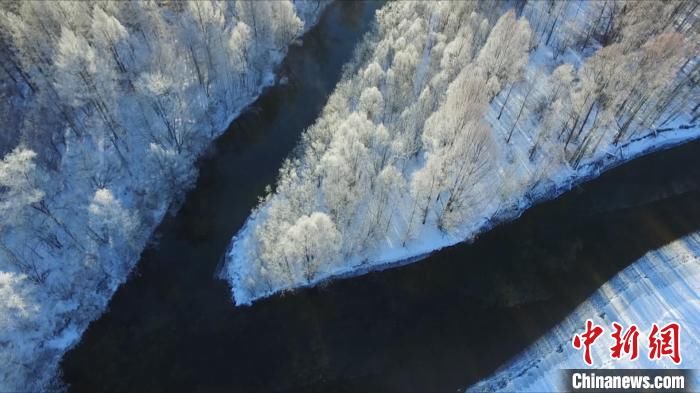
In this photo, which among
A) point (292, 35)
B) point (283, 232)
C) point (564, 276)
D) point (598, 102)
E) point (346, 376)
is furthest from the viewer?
point (292, 35)

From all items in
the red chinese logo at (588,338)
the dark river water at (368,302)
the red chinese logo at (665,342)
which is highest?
the dark river water at (368,302)

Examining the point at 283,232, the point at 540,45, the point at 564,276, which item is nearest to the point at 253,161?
the point at 283,232

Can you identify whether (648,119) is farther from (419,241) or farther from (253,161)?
(253,161)

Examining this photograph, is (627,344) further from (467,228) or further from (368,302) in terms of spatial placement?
(368,302)

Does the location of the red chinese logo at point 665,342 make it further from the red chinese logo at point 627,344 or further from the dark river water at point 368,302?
the dark river water at point 368,302

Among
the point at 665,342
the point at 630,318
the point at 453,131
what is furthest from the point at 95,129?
the point at 665,342

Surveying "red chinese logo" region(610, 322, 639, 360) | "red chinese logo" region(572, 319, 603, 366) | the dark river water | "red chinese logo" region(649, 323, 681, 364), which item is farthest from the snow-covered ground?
"red chinese logo" region(649, 323, 681, 364)

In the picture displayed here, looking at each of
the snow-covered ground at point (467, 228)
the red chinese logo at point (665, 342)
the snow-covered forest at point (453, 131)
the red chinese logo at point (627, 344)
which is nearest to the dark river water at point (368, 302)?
the snow-covered ground at point (467, 228)
